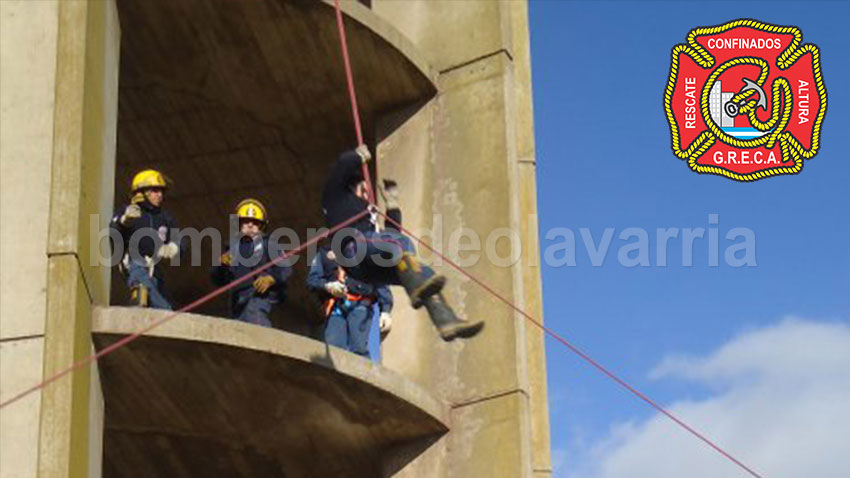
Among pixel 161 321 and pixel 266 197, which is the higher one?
pixel 266 197

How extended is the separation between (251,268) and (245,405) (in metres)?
1.26

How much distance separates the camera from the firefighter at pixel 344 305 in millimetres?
17359

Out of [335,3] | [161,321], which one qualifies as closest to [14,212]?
[161,321]

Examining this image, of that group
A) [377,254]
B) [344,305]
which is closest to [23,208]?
[377,254]

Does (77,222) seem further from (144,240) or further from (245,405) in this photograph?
(245,405)

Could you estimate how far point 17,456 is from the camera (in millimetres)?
13750

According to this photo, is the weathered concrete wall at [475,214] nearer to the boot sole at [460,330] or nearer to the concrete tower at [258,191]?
the concrete tower at [258,191]

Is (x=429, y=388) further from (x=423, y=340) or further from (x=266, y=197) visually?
(x=266, y=197)

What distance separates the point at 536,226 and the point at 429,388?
2.38 metres

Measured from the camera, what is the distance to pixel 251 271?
55.2ft

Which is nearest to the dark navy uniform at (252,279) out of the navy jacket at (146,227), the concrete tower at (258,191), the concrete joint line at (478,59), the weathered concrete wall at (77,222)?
the concrete tower at (258,191)

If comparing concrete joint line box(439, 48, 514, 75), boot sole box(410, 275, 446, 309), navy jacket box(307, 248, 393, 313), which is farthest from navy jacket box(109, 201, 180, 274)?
concrete joint line box(439, 48, 514, 75)

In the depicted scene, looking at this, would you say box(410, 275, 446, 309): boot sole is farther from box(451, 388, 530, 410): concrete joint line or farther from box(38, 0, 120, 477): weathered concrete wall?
box(451, 388, 530, 410): concrete joint line

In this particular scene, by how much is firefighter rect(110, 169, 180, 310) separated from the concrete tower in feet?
0.89
